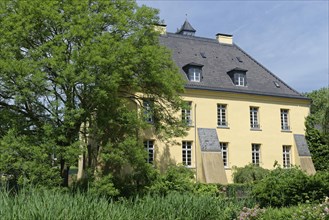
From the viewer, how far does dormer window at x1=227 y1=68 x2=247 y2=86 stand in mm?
28203

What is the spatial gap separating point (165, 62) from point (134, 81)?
181 cm

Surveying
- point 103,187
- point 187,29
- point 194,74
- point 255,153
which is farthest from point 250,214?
point 187,29

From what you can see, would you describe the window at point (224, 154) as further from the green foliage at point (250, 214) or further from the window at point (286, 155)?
the green foliage at point (250, 214)

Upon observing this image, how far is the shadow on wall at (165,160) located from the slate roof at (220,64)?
4397mm

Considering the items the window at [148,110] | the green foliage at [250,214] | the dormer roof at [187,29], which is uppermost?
the dormer roof at [187,29]

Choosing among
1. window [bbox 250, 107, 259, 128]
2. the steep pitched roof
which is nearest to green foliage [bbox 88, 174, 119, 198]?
window [bbox 250, 107, 259, 128]

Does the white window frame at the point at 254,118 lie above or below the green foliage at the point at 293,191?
above

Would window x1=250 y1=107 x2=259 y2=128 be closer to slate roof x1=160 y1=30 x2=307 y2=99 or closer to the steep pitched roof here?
slate roof x1=160 y1=30 x2=307 y2=99

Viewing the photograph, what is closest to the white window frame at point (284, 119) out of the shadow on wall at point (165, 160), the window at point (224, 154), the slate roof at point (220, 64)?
the slate roof at point (220, 64)

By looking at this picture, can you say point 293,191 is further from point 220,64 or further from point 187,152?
point 220,64

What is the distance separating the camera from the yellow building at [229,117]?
25.4 meters

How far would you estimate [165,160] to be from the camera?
984 inches

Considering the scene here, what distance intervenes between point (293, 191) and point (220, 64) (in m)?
16.3

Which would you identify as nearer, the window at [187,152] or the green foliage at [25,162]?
the green foliage at [25,162]
